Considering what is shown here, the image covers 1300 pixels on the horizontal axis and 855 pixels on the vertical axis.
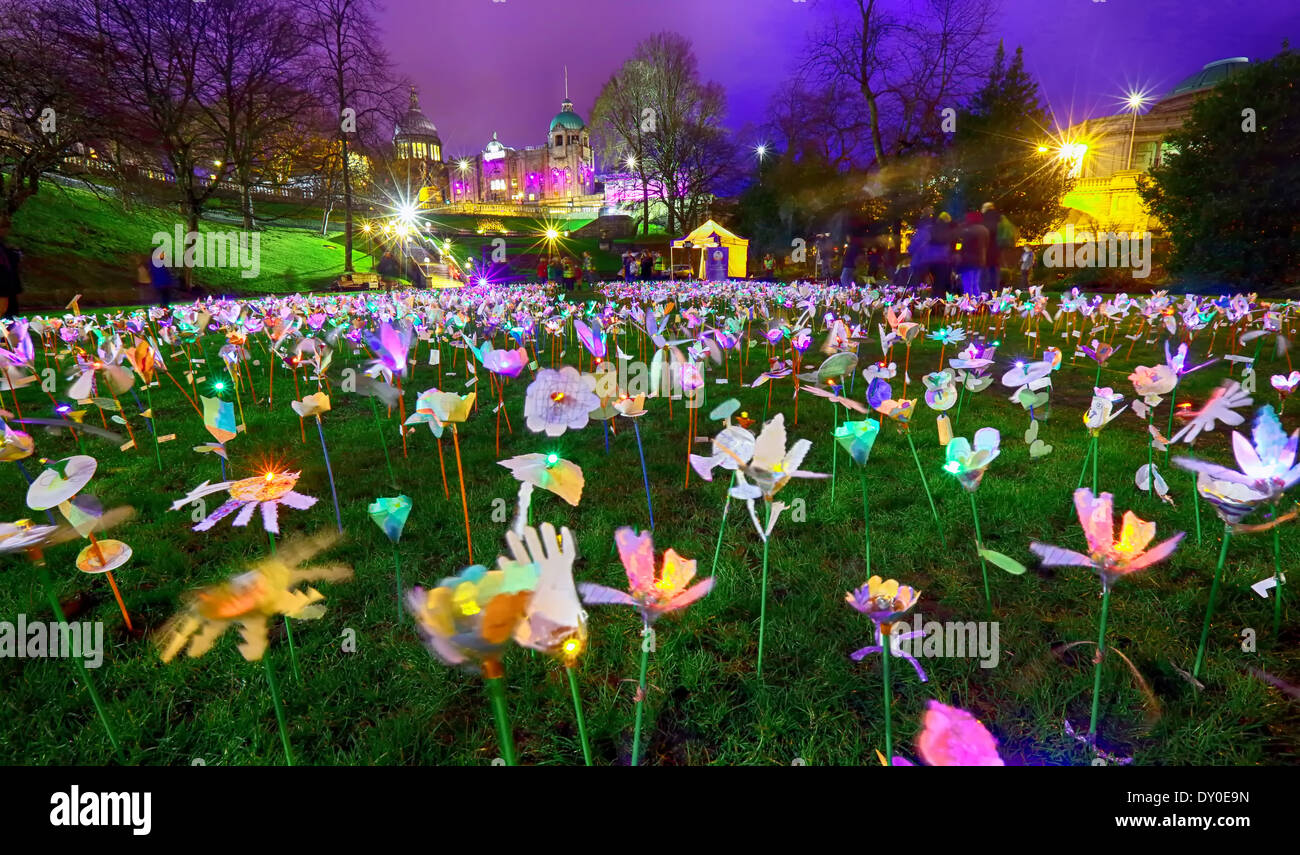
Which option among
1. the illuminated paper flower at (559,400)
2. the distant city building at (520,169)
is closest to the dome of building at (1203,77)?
the distant city building at (520,169)

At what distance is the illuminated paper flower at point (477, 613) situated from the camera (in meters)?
A: 0.64

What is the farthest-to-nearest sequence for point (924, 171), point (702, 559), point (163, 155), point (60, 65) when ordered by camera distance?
1. point (924, 171)
2. point (163, 155)
3. point (60, 65)
4. point (702, 559)

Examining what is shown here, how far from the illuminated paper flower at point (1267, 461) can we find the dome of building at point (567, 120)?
10050 centimetres

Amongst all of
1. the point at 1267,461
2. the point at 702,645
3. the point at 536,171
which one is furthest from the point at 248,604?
the point at 536,171

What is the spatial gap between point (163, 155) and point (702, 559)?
846 inches

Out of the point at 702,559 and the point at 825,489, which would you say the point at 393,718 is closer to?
the point at 702,559

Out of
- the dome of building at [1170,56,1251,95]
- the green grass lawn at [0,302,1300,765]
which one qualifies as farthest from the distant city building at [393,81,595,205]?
the green grass lawn at [0,302,1300,765]

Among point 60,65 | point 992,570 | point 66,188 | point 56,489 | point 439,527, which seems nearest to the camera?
point 56,489

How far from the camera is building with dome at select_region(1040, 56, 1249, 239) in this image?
42.4m

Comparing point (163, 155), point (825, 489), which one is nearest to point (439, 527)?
point (825, 489)

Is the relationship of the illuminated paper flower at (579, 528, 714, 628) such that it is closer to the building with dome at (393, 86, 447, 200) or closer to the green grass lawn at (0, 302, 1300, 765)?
the green grass lawn at (0, 302, 1300, 765)

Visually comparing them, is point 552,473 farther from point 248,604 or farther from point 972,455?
point 972,455

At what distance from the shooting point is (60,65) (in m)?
13.4
